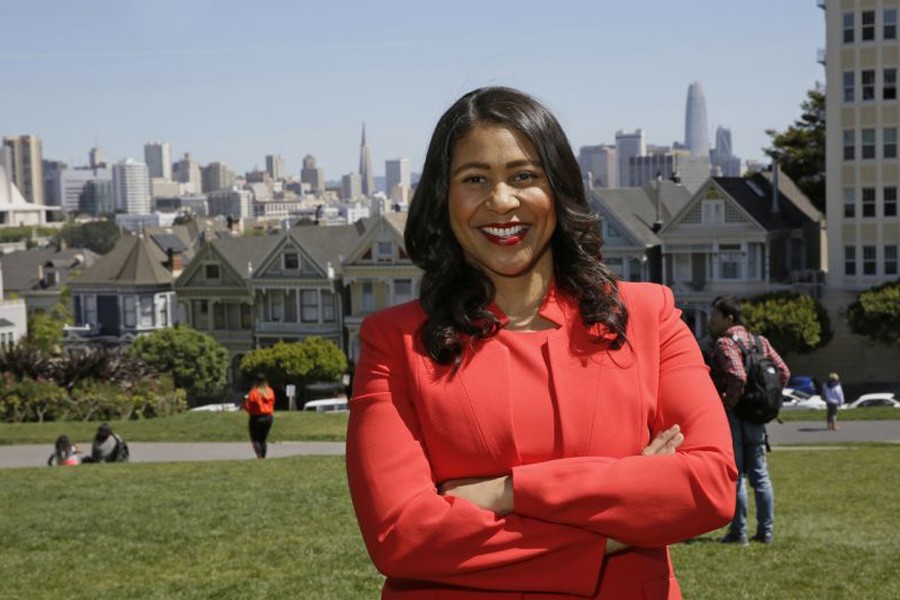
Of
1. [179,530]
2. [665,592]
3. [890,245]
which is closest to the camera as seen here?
[665,592]

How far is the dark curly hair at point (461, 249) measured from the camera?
4.02m

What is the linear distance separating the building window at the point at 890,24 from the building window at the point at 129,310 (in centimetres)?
3983

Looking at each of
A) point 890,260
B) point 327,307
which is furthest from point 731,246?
point 327,307

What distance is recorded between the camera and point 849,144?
2259 inches

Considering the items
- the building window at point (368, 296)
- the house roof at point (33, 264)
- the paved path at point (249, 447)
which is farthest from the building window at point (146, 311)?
the paved path at point (249, 447)

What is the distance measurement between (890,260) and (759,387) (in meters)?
48.3

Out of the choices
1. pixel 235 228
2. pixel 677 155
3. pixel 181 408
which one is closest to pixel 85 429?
pixel 181 408

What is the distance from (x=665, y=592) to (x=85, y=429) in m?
32.7

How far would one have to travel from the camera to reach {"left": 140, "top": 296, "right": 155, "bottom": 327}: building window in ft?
241

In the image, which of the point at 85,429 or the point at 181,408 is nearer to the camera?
the point at 85,429

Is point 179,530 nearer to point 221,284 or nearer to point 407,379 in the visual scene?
point 407,379

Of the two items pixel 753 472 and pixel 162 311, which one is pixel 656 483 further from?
pixel 162 311

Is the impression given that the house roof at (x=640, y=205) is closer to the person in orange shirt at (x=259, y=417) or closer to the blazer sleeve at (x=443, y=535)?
the person in orange shirt at (x=259, y=417)

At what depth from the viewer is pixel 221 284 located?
69.1 meters
